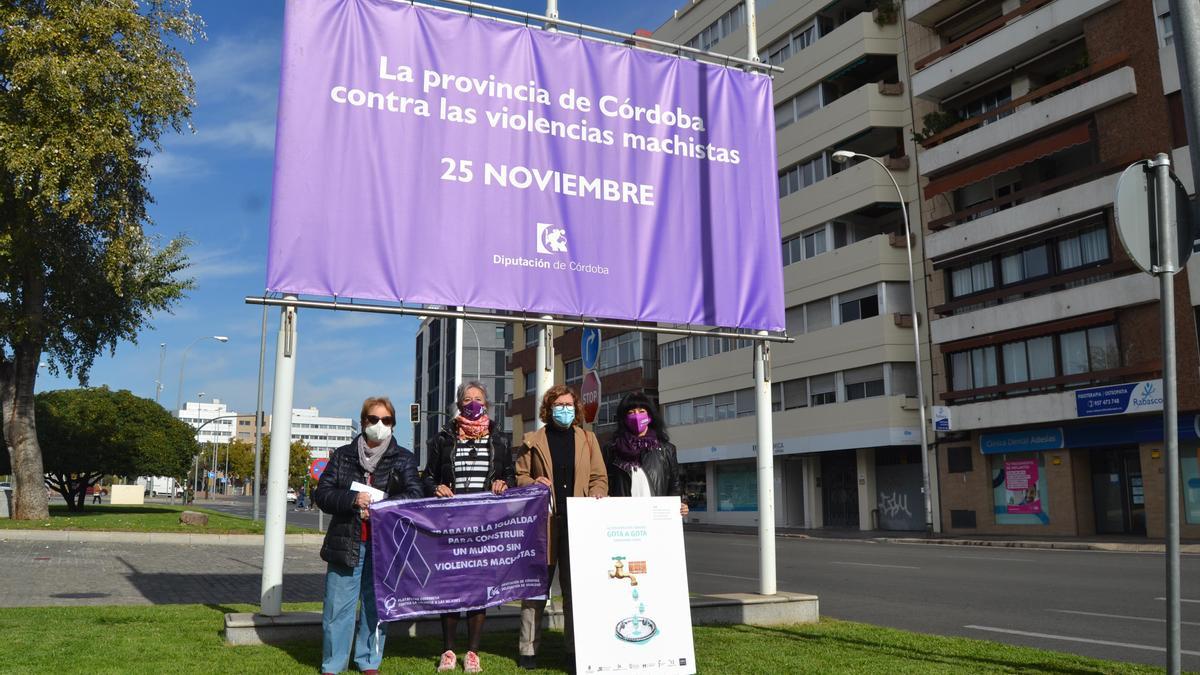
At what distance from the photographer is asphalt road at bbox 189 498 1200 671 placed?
9.09 metres

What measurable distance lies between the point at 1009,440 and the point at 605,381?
27.2 meters

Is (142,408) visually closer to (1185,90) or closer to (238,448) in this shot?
(1185,90)

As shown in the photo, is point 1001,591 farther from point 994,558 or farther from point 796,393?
point 796,393

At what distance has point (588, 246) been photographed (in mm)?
9508

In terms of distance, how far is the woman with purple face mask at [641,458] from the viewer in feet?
24.8

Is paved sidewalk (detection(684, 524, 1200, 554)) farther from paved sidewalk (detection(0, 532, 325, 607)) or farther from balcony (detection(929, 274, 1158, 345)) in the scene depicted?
paved sidewalk (detection(0, 532, 325, 607))

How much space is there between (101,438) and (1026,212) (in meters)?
36.9

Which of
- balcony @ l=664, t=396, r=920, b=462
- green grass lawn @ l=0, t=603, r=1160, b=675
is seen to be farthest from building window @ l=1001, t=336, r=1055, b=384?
green grass lawn @ l=0, t=603, r=1160, b=675

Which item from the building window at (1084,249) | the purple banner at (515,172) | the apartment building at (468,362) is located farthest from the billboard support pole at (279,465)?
the apartment building at (468,362)

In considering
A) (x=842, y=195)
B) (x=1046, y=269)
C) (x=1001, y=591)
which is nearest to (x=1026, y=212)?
(x=1046, y=269)

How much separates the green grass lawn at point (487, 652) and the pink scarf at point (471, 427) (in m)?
1.59

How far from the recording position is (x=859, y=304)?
38.6 meters

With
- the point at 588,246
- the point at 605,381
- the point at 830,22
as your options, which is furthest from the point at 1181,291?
the point at 605,381

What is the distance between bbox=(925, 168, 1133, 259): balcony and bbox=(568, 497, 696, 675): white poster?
2549 centimetres
